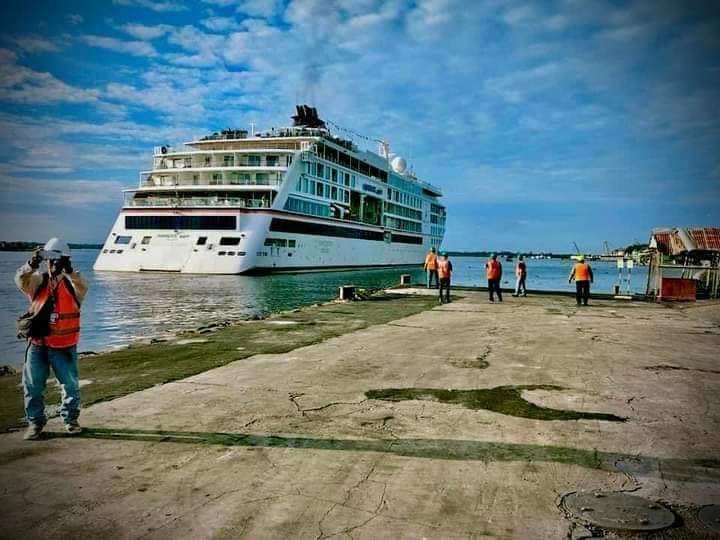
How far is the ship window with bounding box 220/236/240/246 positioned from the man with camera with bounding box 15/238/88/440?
34.3 m

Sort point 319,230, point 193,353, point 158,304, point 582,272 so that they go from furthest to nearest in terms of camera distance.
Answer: point 319,230
point 158,304
point 582,272
point 193,353

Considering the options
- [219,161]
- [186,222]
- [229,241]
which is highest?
[219,161]

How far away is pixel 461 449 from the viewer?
13.3ft

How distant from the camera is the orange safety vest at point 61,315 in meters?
4.34

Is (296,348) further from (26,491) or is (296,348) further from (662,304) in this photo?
(662,304)

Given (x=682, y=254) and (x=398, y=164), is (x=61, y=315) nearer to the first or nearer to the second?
(x=682, y=254)

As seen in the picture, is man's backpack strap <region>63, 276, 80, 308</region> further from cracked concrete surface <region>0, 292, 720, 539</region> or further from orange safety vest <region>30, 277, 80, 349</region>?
cracked concrete surface <region>0, 292, 720, 539</region>

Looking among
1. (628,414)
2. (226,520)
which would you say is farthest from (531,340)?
(226,520)

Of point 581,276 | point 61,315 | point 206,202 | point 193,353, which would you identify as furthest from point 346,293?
point 206,202

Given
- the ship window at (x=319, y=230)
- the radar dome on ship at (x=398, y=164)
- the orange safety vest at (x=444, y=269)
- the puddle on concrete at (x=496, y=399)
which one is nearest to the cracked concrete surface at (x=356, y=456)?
the puddle on concrete at (x=496, y=399)

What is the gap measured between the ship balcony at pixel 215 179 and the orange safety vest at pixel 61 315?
3773 centimetres

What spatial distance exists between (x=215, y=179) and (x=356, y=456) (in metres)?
40.8

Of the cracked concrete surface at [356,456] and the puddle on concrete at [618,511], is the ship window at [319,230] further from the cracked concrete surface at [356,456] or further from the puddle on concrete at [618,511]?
the puddle on concrete at [618,511]

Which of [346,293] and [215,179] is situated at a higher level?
[215,179]
